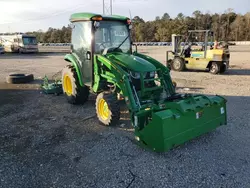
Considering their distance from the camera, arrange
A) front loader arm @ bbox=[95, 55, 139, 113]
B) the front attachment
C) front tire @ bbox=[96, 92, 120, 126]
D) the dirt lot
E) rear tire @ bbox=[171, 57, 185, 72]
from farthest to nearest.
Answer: rear tire @ bbox=[171, 57, 185, 72] → front tire @ bbox=[96, 92, 120, 126] → front loader arm @ bbox=[95, 55, 139, 113] → the front attachment → the dirt lot

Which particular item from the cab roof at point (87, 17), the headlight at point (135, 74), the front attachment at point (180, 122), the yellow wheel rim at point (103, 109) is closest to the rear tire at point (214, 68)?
the cab roof at point (87, 17)

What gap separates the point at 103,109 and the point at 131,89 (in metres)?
1.03

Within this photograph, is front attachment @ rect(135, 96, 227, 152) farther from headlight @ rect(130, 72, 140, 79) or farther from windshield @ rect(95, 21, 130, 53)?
windshield @ rect(95, 21, 130, 53)

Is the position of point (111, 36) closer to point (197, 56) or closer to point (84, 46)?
point (84, 46)

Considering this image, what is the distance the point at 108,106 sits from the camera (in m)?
4.83

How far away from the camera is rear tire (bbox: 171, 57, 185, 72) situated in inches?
529

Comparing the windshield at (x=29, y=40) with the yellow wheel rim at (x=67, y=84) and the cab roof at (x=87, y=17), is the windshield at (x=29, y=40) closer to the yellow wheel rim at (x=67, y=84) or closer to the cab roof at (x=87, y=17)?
the yellow wheel rim at (x=67, y=84)

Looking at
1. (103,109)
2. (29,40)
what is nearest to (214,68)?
(103,109)

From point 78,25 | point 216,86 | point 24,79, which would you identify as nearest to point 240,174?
point 78,25

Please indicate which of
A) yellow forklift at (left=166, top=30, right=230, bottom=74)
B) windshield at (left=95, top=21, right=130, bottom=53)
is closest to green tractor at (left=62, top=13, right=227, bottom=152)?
windshield at (left=95, top=21, right=130, bottom=53)

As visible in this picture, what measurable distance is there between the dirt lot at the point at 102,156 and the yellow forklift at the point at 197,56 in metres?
6.52

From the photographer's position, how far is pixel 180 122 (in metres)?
3.95

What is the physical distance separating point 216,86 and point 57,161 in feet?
25.1

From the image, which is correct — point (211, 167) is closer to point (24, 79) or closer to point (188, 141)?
point (188, 141)
